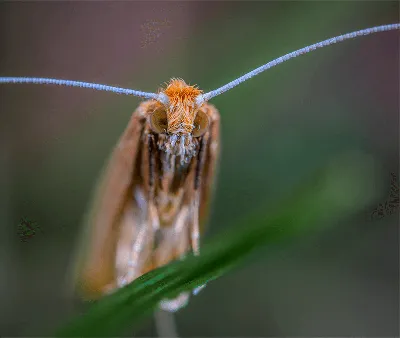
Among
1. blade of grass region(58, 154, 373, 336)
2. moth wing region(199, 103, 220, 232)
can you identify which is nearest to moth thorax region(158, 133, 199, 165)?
moth wing region(199, 103, 220, 232)

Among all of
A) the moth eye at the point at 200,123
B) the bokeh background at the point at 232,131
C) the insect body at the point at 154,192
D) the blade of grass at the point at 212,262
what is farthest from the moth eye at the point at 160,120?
the bokeh background at the point at 232,131

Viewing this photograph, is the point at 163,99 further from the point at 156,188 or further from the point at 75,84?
the point at 156,188

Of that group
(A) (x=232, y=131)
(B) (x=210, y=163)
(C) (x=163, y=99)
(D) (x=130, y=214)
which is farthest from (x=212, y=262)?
(A) (x=232, y=131)

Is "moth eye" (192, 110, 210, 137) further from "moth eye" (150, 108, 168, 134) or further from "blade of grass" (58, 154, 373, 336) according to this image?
"blade of grass" (58, 154, 373, 336)

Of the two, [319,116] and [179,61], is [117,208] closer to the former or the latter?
[179,61]

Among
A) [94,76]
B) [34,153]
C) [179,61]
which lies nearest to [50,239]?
[34,153]

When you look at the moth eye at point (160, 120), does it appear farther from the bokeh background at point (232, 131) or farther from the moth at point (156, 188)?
the bokeh background at point (232, 131)
